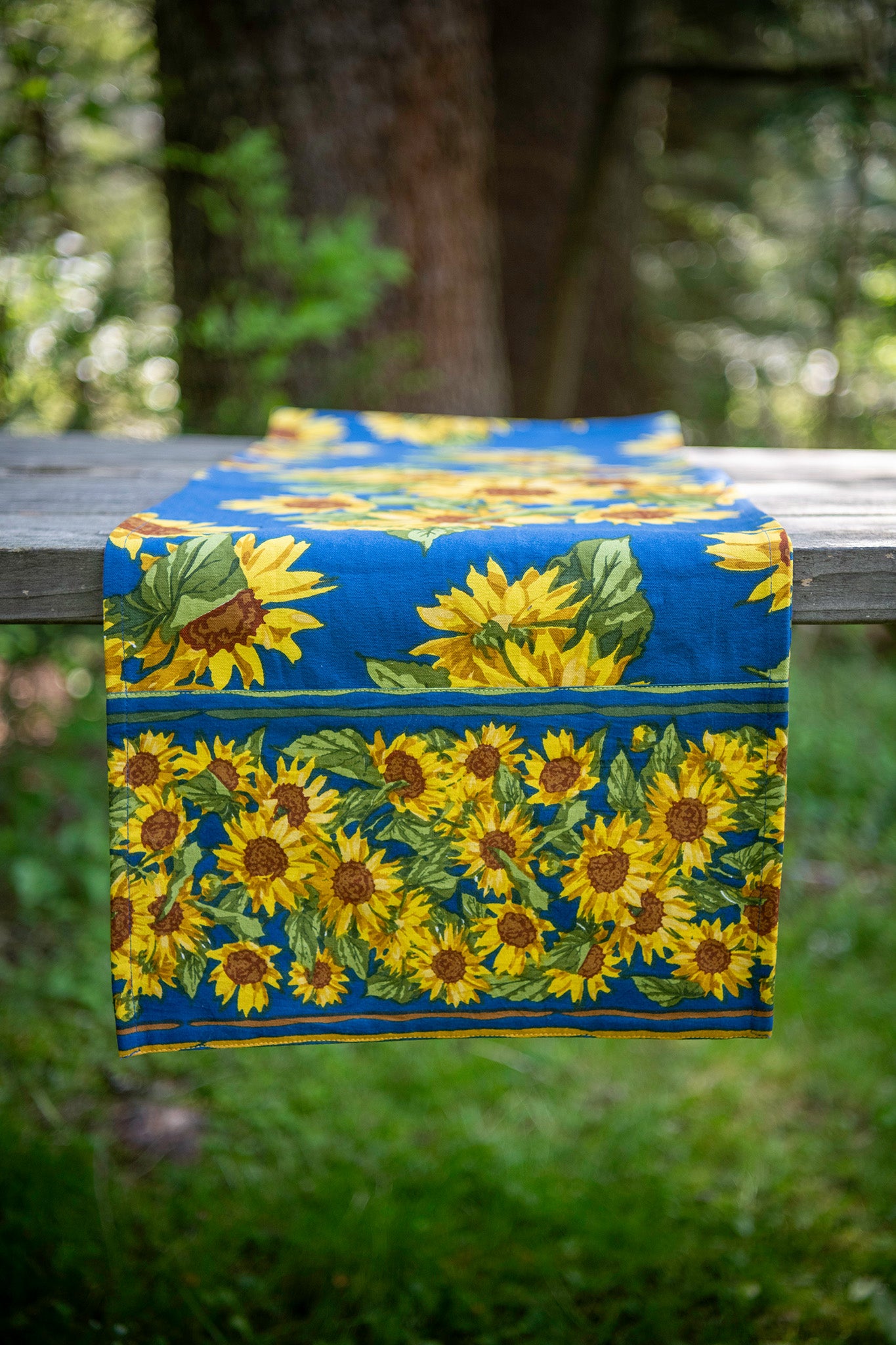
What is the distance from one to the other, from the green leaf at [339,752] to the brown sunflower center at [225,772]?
5 cm

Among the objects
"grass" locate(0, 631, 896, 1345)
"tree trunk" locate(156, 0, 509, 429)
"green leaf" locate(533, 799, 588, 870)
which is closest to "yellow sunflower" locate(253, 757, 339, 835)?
"green leaf" locate(533, 799, 588, 870)

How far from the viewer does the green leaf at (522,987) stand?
34.2 inches

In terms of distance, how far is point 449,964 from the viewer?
866 mm

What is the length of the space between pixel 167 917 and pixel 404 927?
23cm

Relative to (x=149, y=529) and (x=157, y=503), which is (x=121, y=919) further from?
(x=157, y=503)

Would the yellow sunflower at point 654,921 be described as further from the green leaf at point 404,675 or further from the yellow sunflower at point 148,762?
the yellow sunflower at point 148,762

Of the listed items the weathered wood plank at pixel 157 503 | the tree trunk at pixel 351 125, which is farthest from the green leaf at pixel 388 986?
the tree trunk at pixel 351 125

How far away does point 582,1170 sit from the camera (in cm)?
175

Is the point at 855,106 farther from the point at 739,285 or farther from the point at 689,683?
the point at 689,683

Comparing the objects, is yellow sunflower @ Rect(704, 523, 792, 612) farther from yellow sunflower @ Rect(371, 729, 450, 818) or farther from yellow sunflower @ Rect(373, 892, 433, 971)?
yellow sunflower @ Rect(373, 892, 433, 971)

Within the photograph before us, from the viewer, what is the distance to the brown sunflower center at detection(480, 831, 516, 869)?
86cm

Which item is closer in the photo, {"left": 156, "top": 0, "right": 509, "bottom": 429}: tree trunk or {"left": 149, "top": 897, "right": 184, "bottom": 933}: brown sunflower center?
{"left": 149, "top": 897, "right": 184, "bottom": 933}: brown sunflower center

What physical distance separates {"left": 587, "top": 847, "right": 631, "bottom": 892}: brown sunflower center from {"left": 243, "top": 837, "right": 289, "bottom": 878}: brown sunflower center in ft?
0.98

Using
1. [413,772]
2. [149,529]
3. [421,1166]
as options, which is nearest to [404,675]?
[413,772]
